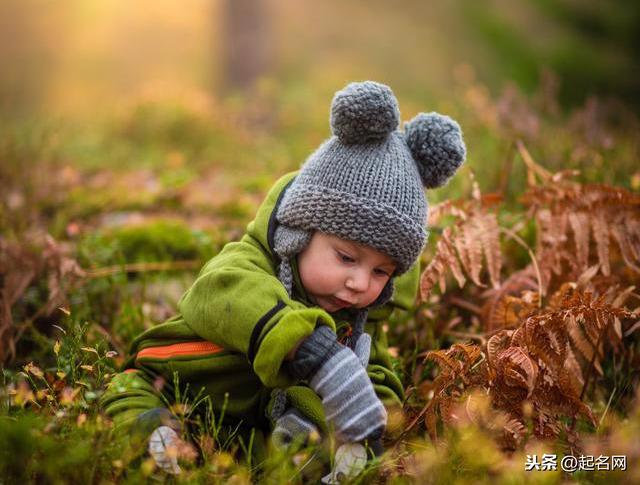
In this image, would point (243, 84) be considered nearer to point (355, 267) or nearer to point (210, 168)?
point (210, 168)

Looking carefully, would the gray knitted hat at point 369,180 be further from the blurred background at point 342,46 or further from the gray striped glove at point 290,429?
the blurred background at point 342,46

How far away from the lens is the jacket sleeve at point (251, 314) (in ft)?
7.12

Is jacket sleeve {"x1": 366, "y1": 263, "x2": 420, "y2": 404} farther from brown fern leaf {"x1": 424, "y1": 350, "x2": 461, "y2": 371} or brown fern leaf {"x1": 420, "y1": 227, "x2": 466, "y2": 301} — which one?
brown fern leaf {"x1": 424, "y1": 350, "x2": 461, "y2": 371}

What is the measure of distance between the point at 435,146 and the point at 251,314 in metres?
1.01

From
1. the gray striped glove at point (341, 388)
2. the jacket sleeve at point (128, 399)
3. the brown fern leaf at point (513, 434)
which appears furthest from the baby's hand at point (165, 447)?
the brown fern leaf at point (513, 434)

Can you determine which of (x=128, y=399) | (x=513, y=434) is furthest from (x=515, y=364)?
(x=128, y=399)

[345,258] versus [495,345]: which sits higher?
[345,258]

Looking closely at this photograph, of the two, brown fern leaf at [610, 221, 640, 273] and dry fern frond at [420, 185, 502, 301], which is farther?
brown fern leaf at [610, 221, 640, 273]

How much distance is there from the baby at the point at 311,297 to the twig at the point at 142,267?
3.28 ft

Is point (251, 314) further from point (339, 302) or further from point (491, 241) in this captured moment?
point (491, 241)

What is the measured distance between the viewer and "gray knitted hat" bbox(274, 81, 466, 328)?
7.91 feet

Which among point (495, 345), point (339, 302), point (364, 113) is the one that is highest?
point (364, 113)

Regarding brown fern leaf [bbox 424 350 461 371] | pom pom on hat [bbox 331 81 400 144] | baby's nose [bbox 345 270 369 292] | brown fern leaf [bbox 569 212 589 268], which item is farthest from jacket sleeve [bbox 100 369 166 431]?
brown fern leaf [bbox 569 212 589 268]

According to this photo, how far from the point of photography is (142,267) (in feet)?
12.4
